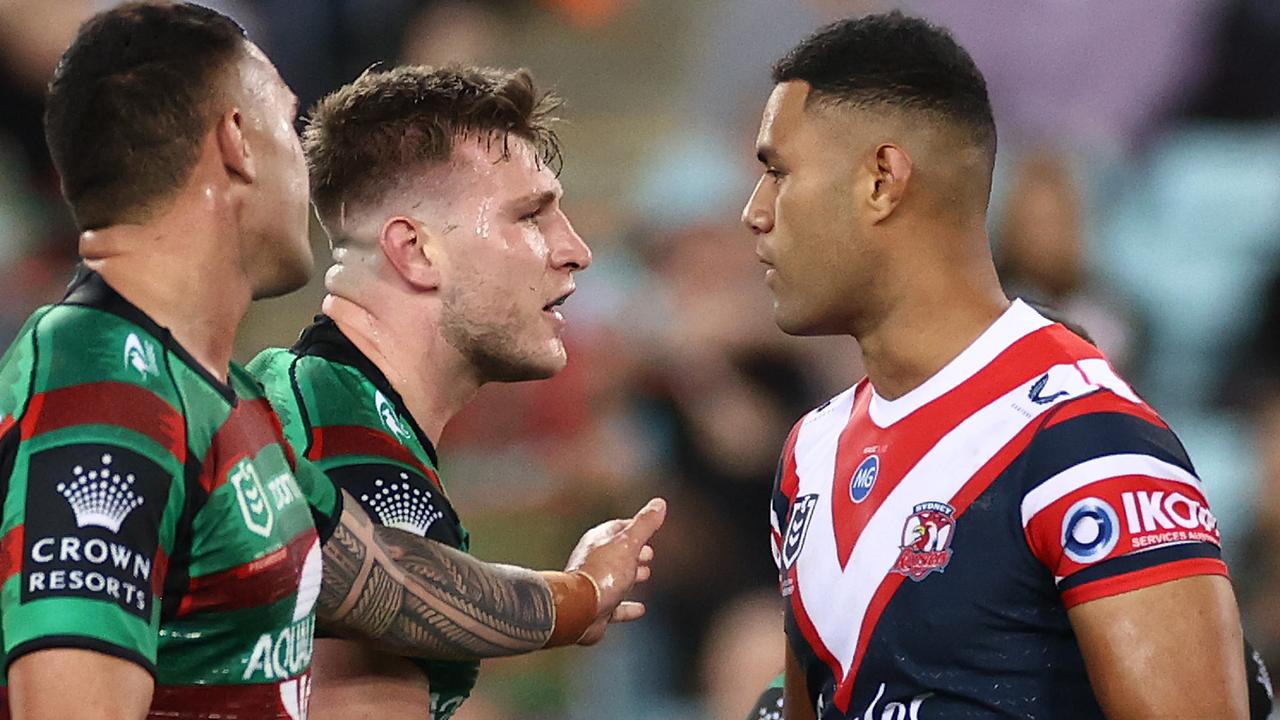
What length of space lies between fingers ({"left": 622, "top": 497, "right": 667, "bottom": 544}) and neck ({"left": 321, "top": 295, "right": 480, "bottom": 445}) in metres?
0.43

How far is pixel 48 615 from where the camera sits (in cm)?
195

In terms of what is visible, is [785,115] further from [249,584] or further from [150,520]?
[150,520]

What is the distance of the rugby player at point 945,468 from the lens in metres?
2.48

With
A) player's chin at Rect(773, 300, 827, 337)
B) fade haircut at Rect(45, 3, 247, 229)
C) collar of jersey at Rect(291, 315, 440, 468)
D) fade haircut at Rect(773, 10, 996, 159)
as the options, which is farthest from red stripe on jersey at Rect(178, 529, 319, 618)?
fade haircut at Rect(773, 10, 996, 159)

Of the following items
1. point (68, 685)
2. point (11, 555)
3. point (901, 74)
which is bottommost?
point (68, 685)

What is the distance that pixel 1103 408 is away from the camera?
262 centimetres

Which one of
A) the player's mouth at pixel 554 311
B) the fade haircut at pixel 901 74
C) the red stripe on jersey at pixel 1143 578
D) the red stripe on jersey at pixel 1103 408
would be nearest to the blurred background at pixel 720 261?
the player's mouth at pixel 554 311

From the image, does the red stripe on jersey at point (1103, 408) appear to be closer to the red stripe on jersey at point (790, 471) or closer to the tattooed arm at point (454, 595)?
the red stripe on jersey at point (790, 471)

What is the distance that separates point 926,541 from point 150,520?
1312 mm

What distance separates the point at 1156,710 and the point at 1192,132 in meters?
4.77

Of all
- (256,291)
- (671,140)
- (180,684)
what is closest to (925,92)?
(256,291)

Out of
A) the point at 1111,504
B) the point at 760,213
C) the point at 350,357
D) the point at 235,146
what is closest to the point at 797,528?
the point at 760,213

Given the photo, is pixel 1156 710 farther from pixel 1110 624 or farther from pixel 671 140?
pixel 671 140

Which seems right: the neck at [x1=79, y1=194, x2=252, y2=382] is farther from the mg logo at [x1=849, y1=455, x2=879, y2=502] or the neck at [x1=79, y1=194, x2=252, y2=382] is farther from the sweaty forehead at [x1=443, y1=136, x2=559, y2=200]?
the mg logo at [x1=849, y1=455, x2=879, y2=502]
